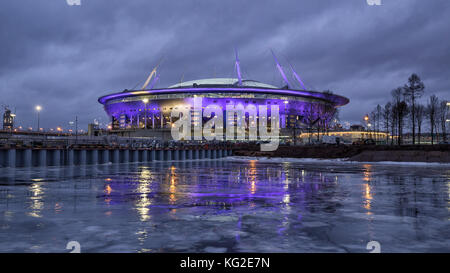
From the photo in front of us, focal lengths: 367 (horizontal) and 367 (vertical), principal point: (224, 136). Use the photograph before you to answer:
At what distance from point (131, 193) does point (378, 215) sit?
9587 millimetres

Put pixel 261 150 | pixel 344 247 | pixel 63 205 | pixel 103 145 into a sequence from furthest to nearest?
pixel 261 150, pixel 103 145, pixel 63 205, pixel 344 247

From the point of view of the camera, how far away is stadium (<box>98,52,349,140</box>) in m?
130

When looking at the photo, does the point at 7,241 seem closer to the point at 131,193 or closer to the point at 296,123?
the point at 131,193

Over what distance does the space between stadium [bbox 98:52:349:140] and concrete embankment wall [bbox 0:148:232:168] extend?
227 ft

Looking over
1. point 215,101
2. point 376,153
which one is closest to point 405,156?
point 376,153

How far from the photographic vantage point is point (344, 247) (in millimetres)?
6871

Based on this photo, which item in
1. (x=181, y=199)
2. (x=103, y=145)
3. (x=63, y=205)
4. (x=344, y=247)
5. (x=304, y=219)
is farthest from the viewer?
(x=103, y=145)

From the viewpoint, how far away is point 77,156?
41156 millimetres

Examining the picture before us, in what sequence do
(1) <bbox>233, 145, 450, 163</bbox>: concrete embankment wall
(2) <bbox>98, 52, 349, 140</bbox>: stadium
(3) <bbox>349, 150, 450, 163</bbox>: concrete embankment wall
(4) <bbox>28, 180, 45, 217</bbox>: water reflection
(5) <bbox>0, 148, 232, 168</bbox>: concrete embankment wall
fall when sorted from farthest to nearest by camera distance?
(2) <bbox>98, 52, 349, 140</bbox>: stadium < (1) <bbox>233, 145, 450, 163</bbox>: concrete embankment wall < (3) <bbox>349, 150, 450, 163</bbox>: concrete embankment wall < (5) <bbox>0, 148, 232, 168</bbox>: concrete embankment wall < (4) <bbox>28, 180, 45, 217</bbox>: water reflection

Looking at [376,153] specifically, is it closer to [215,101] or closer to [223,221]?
[223,221]

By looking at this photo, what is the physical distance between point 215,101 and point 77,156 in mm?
91251

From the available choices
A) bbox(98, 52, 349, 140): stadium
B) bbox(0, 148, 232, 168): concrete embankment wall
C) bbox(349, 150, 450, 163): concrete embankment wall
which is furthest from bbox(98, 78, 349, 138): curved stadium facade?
bbox(349, 150, 450, 163): concrete embankment wall

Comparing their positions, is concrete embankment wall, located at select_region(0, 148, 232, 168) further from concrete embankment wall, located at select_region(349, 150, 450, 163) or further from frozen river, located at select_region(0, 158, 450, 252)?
concrete embankment wall, located at select_region(349, 150, 450, 163)
